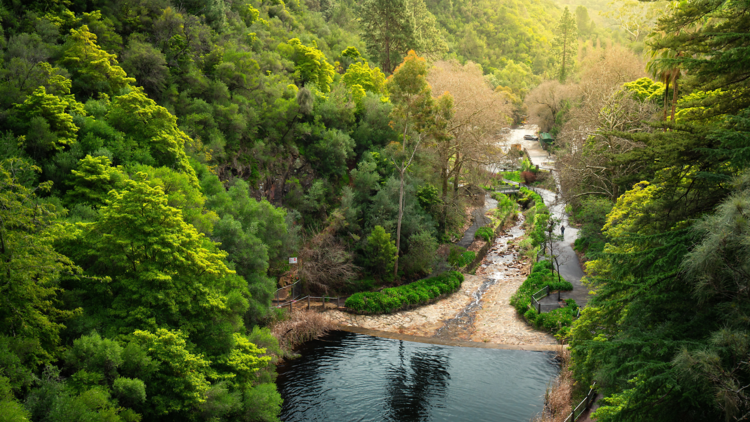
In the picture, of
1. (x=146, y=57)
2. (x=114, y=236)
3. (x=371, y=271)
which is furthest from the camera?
(x=371, y=271)

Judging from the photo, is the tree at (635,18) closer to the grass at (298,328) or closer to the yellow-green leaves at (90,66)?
→ the grass at (298,328)

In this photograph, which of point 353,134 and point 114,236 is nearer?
point 114,236

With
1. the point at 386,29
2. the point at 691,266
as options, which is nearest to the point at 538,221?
the point at 386,29

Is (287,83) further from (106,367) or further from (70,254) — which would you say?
(106,367)

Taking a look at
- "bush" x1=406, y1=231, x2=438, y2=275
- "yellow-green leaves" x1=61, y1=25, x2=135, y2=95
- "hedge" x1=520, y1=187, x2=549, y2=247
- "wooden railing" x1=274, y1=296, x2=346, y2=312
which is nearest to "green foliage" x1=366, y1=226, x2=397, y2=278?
"bush" x1=406, y1=231, x2=438, y2=275

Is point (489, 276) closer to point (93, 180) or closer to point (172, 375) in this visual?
point (172, 375)

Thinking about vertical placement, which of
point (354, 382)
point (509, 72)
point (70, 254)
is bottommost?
point (354, 382)

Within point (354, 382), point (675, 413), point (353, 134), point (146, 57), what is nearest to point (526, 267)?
point (353, 134)
